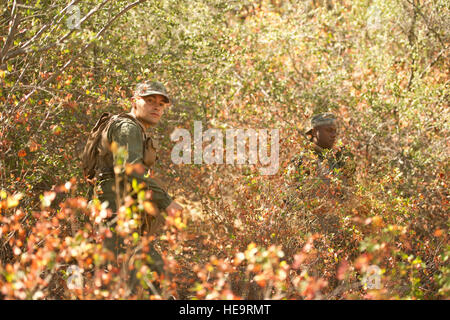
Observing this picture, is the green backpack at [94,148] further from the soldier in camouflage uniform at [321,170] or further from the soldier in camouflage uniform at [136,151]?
the soldier in camouflage uniform at [321,170]

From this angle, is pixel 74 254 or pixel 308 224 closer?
pixel 74 254

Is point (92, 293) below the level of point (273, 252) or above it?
below

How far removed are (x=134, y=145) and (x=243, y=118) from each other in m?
3.55

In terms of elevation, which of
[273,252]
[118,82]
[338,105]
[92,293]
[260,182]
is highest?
[338,105]

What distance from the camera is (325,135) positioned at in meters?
6.11

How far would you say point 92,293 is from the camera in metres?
2.94

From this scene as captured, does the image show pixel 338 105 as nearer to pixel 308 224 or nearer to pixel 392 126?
pixel 392 126

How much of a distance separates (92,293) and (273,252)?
1027mm

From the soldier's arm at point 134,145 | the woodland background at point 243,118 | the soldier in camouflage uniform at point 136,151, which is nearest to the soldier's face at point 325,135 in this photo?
the woodland background at point 243,118

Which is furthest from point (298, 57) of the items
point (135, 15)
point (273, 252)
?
point (273, 252)

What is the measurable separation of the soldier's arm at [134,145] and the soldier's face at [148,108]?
1.06ft

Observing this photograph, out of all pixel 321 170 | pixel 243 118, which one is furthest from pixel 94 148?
pixel 243 118

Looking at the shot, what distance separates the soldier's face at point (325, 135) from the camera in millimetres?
6098

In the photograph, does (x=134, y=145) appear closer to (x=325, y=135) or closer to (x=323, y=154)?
(x=323, y=154)
